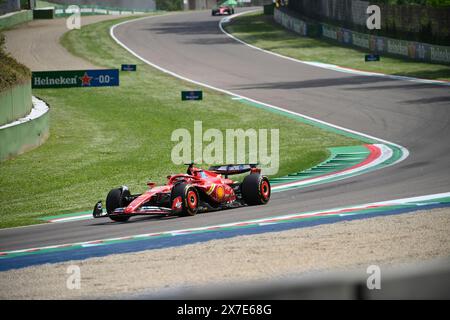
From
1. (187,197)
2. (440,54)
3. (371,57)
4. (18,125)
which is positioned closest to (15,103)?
(18,125)

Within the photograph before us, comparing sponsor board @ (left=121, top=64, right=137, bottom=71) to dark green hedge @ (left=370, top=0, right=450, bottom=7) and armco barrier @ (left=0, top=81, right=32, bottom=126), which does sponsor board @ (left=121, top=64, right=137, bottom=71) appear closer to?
armco barrier @ (left=0, top=81, right=32, bottom=126)

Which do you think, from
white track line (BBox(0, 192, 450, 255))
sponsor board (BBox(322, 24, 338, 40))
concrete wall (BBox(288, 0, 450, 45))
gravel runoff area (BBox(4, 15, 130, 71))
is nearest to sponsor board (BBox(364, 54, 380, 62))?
concrete wall (BBox(288, 0, 450, 45))

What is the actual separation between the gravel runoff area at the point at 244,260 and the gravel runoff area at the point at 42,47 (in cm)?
3396

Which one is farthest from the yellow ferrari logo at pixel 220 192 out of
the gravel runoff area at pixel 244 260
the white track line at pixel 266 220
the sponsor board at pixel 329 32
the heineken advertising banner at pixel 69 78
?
the sponsor board at pixel 329 32

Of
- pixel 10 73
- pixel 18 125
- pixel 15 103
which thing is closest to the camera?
pixel 18 125

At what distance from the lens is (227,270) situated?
11516 millimetres

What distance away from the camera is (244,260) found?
12.1 m

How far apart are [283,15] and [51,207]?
50088 millimetres

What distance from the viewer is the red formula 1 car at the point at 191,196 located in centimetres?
1638

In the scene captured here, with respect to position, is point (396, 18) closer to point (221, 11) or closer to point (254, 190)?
point (221, 11)

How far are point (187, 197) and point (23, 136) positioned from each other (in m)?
12.5

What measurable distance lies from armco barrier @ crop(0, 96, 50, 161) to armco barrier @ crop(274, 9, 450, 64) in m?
23.7

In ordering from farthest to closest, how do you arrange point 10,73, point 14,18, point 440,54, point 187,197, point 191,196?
point 14,18 → point 440,54 → point 10,73 → point 191,196 → point 187,197
